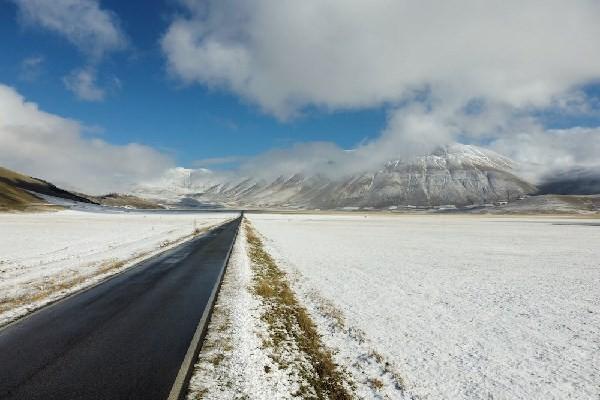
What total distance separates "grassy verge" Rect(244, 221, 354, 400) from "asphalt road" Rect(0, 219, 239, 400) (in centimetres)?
235

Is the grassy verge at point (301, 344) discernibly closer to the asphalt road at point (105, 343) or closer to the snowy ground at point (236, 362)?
the snowy ground at point (236, 362)

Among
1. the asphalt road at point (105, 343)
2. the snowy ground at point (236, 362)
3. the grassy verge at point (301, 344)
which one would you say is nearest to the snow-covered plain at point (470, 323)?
the grassy verge at point (301, 344)

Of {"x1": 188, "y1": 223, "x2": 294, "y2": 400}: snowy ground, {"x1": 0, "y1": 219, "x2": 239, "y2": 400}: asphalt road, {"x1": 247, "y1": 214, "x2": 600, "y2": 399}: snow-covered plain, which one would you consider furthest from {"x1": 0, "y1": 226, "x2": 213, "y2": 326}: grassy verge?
{"x1": 247, "y1": 214, "x2": 600, "y2": 399}: snow-covered plain

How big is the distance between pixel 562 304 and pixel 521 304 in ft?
5.20

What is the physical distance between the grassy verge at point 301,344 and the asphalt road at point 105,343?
7.72 ft

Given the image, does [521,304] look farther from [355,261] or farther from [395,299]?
[355,261]

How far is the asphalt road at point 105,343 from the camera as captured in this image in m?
7.84

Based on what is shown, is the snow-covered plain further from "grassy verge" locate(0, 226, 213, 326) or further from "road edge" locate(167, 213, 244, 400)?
"grassy verge" locate(0, 226, 213, 326)

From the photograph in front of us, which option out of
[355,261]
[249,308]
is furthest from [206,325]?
[355,261]

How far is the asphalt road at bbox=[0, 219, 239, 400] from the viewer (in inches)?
309

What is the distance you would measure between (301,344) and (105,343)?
5.12 metres

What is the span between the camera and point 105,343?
10430 mm

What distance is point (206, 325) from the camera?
39.8 ft

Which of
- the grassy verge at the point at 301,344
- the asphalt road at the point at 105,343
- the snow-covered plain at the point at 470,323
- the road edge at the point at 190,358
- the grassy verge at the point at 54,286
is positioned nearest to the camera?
the road edge at the point at 190,358
